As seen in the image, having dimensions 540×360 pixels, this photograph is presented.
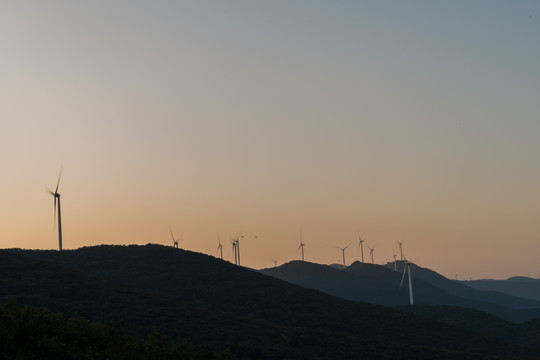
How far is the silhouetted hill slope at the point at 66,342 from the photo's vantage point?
43.4 m

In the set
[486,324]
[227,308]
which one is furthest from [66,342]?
[486,324]

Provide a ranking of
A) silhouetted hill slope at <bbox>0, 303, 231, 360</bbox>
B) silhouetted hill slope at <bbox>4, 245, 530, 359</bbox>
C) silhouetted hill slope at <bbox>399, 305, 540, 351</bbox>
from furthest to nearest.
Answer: silhouetted hill slope at <bbox>399, 305, 540, 351</bbox> < silhouetted hill slope at <bbox>4, 245, 530, 359</bbox> < silhouetted hill slope at <bbox>0, 303, 231, 360</bbox>

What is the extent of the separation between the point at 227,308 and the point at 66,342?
295 ft

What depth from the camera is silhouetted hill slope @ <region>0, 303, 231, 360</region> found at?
143ft

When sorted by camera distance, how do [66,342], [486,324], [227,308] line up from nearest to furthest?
[66,342]
[227,308]
[486,324]

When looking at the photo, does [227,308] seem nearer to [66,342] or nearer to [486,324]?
[486,324]

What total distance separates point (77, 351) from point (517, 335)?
461 feet

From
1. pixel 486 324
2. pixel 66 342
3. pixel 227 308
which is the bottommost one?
pixel 486 324

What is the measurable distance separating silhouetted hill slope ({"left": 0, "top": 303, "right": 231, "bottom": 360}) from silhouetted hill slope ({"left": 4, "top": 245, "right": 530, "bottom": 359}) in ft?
137

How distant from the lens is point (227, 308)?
134375 millimetres

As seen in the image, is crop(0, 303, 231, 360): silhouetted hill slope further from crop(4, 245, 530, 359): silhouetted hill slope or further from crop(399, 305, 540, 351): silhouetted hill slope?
crop(399, 305, 540, 351): silhouetted hill slope

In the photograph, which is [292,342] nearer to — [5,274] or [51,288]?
[51,288]

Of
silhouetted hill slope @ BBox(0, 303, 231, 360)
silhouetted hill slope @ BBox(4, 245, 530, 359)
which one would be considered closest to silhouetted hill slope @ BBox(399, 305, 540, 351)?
silhouetted hill slope @ BBox(4, 245, 530, 359)

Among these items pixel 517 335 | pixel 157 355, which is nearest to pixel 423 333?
pixel 517 335
